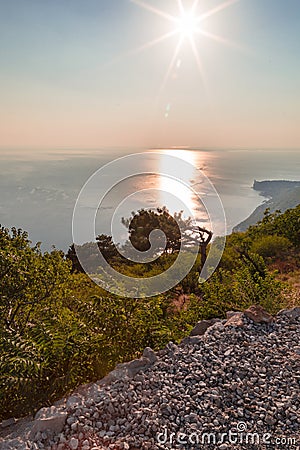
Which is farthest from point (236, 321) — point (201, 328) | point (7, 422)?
point (7, 422)

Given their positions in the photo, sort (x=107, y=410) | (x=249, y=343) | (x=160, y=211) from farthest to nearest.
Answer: (x=160, y=211) → (x=249, y=343) → (x=107, y=410)

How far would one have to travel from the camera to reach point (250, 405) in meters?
3.78

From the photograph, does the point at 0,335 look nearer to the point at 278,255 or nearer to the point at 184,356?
the point at 184,356

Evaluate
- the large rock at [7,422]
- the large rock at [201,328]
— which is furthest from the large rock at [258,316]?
the large rock at [7,422]

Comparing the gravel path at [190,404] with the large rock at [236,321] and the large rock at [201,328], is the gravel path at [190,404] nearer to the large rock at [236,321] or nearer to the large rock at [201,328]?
the large rock at [236,321]

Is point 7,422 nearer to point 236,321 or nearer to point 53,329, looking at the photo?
point 53,329

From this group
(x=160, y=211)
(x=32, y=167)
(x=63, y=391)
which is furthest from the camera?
(x=32, y=167)

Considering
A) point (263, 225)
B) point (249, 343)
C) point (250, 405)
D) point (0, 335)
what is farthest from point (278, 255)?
point (0, 335)

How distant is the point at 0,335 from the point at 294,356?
134 inches

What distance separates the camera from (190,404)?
378 cm

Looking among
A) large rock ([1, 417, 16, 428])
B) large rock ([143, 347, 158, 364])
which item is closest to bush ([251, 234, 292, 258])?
large rock ([143, 347, 158, 364])

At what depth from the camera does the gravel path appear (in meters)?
3.41

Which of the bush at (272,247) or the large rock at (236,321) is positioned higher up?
the large rock at (236,321)

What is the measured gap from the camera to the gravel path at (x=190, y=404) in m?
3.41
